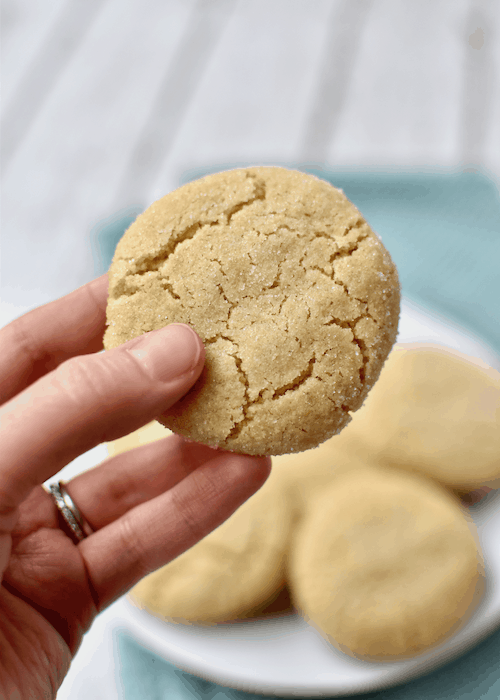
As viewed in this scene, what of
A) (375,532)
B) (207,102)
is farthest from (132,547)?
(207,102)

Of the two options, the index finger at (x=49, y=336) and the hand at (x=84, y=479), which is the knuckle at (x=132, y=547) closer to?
the hand at (x=84, y=479)

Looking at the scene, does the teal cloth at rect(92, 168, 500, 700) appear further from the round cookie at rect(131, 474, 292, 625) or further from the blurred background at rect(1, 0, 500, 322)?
the round cookie at rect(131, 474, 292, 625)

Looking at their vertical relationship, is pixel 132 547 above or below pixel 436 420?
below

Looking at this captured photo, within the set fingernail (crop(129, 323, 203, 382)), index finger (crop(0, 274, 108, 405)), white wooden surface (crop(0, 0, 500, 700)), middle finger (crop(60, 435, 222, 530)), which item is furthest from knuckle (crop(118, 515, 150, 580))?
white wooden surface (crop(0, 0, 500, 700))

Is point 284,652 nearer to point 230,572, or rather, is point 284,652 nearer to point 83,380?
point 230,572

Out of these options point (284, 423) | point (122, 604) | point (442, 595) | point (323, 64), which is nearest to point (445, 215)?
point (323, 64)

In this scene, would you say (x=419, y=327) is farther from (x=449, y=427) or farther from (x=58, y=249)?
(x=58, y=249)
